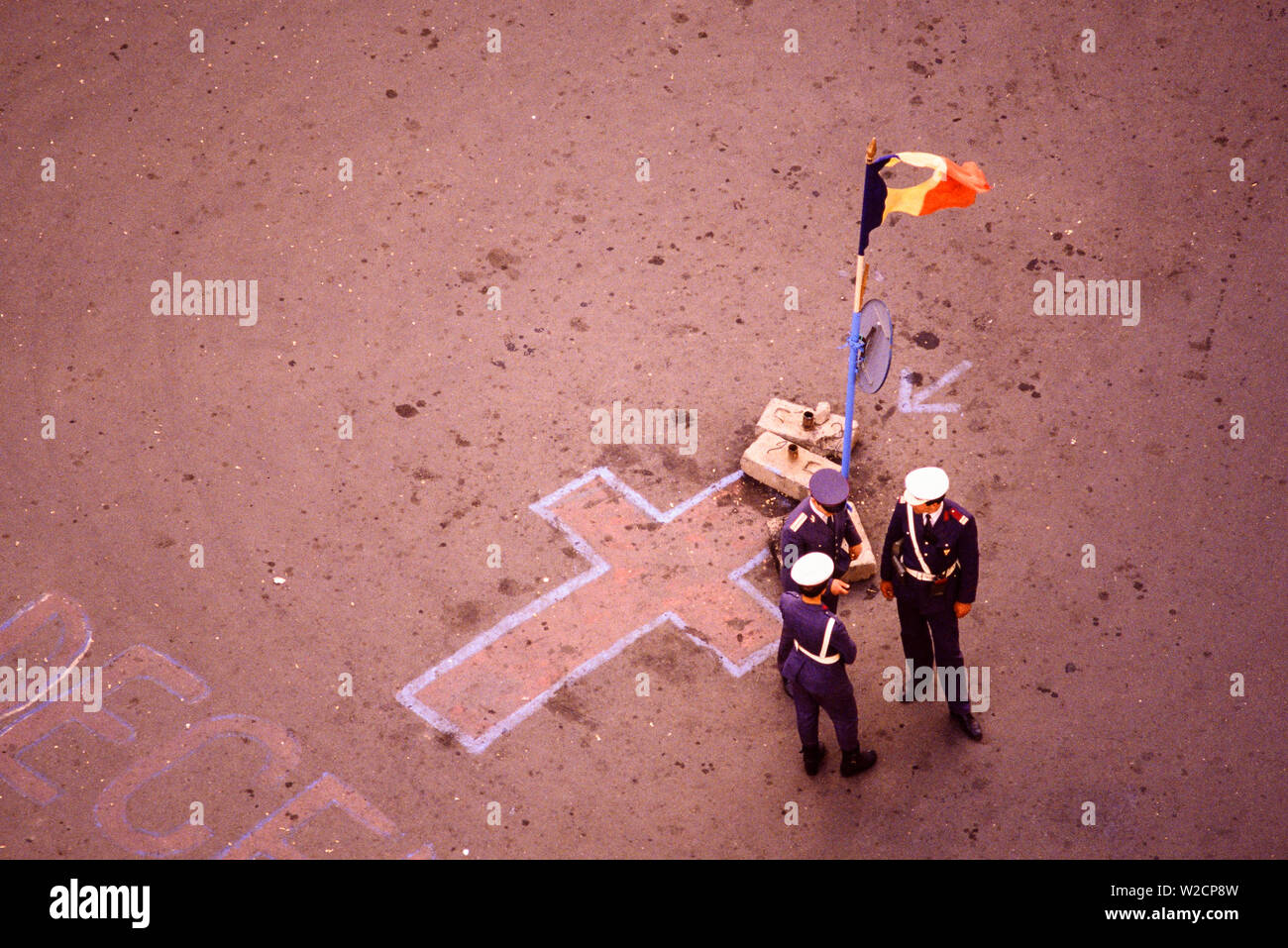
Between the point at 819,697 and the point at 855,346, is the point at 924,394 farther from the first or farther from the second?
the point at 819,697

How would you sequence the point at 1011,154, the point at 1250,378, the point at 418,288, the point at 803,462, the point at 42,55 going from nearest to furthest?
the point at 803,462 → the point at 1250,378 → the point at 418,288 → the point at 1011,154 → the point at 42,55

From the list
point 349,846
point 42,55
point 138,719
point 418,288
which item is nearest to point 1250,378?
point 418,288

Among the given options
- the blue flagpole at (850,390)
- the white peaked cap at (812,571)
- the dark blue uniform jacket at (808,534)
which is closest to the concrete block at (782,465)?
the blue flagpole at (850,390)

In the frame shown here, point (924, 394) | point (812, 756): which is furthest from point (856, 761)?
point (924, 394)

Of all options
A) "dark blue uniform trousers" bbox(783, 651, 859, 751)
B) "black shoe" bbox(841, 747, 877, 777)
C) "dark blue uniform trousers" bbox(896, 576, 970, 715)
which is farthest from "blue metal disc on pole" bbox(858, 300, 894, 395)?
"black shoe" bbox(841, 747, 877, 777)

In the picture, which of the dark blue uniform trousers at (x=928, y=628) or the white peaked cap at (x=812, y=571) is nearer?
the white peaked cap at (x=812, y=571)

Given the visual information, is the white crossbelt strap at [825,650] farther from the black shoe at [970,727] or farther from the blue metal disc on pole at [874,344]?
the blue metal disc on pole at [874,344]

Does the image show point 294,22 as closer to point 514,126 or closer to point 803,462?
point 514,126
